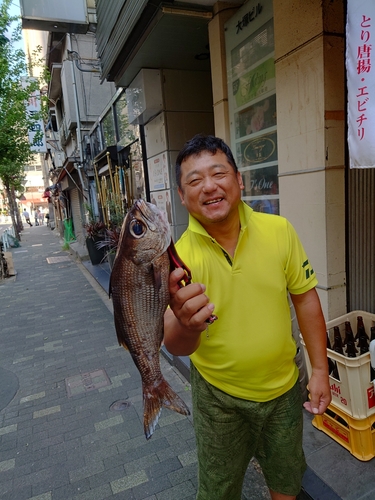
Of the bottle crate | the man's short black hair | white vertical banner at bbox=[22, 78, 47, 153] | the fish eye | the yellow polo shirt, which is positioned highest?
white vertical banner at bbox=[22, 78, 47, 153]

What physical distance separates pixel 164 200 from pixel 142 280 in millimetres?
5516

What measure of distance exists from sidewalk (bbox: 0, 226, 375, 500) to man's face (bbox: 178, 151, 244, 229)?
223cm

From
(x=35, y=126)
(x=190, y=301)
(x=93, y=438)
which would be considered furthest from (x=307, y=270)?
(x=35, y=126)

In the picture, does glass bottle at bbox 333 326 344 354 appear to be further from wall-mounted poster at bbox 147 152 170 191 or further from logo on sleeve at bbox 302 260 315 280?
wall-mounted poster at bbox 147 152 170 191

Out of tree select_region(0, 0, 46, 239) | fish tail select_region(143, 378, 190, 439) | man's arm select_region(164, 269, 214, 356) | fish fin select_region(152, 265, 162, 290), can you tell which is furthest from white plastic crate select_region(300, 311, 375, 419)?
tree select_region(0, 0, 46, 239)

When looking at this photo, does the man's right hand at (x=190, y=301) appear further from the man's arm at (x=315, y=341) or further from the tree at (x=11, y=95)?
the tree at (x=11, y=95)

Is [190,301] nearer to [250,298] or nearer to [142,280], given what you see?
[142,280]

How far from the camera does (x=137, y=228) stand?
1233 millimetres

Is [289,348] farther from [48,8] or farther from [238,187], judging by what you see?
[48,8]

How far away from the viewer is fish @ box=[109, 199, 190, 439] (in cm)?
124

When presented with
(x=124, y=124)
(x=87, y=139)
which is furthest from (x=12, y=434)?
(x=87, y=139)

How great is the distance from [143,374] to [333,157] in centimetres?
237

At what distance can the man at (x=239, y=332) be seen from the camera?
1.67 metres

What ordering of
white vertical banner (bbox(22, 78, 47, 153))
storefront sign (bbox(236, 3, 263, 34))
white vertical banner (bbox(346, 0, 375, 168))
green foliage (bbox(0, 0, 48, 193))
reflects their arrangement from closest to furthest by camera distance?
white vertical banner (bbox(346, 0, 375, 168)) → storefront sign (bbox(236, 3, 263, 34)) → green foliage (bbox(0, 0, 48, 193)) → white vertical banner (bbox(22, 78, 47, 153))
